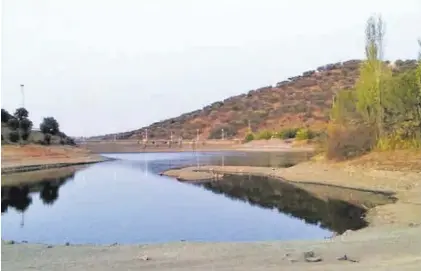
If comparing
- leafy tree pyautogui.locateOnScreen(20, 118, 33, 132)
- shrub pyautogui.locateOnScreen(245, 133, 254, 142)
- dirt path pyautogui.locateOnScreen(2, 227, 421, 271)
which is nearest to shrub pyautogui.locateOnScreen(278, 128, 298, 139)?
shrub pyautogui.locateOnScreen(245, 133, 254, 142)

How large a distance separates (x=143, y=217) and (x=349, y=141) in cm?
969

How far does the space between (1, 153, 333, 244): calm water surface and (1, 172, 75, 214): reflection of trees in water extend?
0.02m

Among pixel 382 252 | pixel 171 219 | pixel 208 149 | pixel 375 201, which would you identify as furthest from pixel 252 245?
pixel 208 149

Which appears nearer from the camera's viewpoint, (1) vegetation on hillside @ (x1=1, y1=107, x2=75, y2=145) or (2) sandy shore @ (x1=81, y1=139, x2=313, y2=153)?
(1) vegetation on hillside @ (x1=1, y1=107, x2=75, y2=145)

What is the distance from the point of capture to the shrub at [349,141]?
57.7 feet

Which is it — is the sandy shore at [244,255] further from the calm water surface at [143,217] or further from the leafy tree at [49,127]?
the leafy tree at [49,127]

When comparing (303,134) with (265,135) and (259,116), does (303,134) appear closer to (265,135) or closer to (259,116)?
(265,135)

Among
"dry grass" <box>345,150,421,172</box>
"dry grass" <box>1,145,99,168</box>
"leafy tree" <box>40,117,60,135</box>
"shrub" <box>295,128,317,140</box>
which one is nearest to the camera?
"dry grass" <box>345,150,421,172</box>

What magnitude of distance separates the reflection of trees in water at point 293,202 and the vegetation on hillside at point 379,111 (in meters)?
2.82

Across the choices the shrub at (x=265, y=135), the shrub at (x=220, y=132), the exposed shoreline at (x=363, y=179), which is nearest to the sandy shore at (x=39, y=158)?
the exposed shoreline at (x=363, y=179)

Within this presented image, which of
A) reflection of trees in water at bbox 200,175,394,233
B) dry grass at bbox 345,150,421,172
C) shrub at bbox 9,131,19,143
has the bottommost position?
reflection of trees in water at bbox 200,175,394,233

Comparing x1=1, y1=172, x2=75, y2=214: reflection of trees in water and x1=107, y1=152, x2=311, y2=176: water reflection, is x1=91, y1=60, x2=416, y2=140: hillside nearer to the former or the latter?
x1=107, y1=152, x2=311, y2=176: water reflection

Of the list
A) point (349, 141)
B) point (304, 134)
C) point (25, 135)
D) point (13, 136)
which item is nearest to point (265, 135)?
point (304, 134)

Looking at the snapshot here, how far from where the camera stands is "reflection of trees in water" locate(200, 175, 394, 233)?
369 inches
